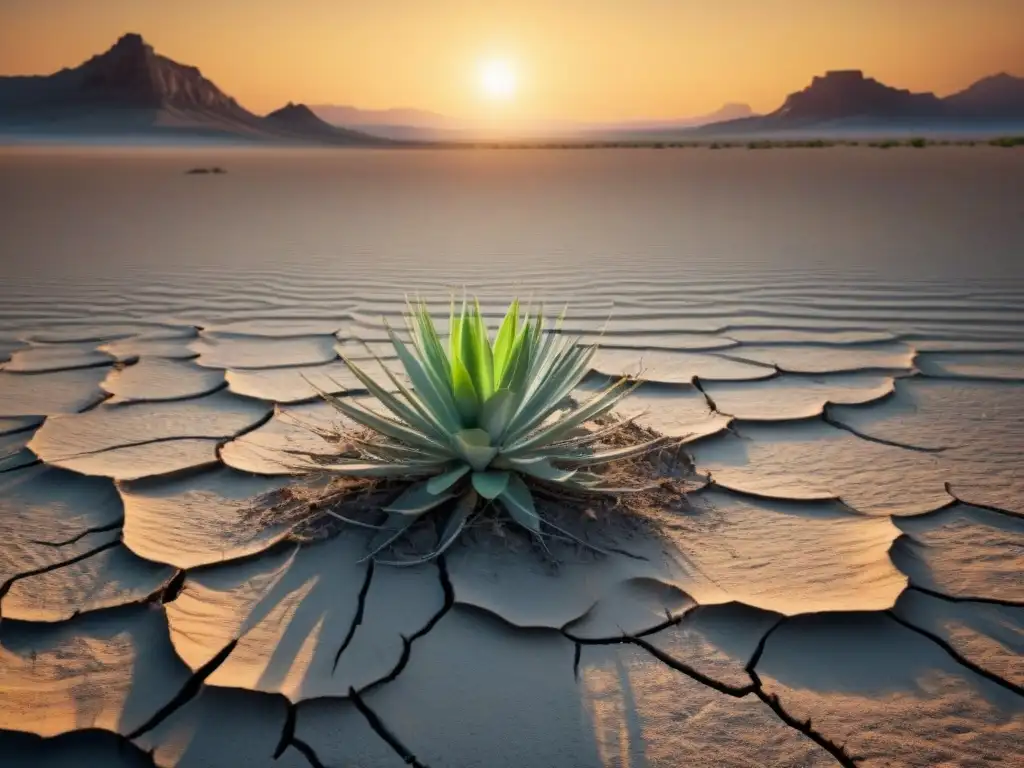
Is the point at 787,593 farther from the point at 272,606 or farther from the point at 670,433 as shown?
the point at 272,606

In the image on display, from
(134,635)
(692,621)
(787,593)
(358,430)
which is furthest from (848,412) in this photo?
(134,635)

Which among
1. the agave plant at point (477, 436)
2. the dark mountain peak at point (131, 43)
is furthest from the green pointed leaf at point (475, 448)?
the dark mountain peak at point (131, 43)

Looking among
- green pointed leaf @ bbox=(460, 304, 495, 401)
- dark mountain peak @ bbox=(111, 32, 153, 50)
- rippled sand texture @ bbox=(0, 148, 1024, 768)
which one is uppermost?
green pointed leaf @ bbox=(460, 304, 495, 401)

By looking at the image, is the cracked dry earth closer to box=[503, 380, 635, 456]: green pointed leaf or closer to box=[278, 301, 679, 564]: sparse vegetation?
box=[278, 301, 679, 564]: sparse vegetation

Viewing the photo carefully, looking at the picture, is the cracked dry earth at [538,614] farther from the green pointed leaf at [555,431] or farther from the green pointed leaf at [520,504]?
the green pointed leaf at [555,431]

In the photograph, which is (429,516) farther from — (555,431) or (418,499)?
(555,431)

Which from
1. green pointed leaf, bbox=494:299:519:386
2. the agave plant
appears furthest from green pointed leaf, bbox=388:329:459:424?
green pointed leaf, bbox=494:299:519:386
